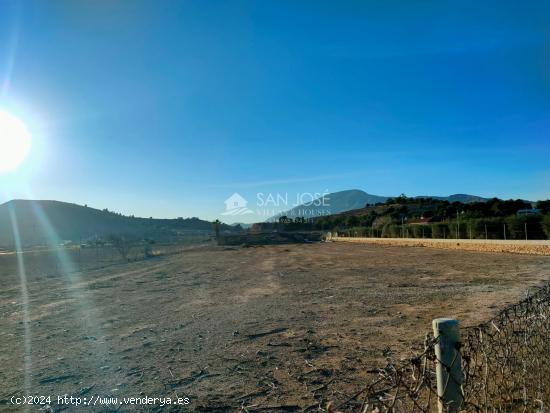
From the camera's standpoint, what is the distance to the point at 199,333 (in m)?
7.66

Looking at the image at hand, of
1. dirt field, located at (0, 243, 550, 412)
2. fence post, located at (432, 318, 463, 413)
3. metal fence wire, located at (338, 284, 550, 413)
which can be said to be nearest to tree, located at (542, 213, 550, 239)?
dirt field, located at (0, 243, 550, 412)

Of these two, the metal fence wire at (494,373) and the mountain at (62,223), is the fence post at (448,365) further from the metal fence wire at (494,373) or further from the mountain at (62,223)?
the mountain at (62,223)

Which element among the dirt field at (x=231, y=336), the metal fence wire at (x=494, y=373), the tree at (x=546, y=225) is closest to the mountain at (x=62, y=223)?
the tree at (x=546, y=225)

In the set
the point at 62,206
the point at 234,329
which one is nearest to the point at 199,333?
the point at 234,329

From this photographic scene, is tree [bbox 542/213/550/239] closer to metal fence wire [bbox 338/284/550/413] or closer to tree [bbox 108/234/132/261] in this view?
metal fence wire [bbox 338/284/550/413]

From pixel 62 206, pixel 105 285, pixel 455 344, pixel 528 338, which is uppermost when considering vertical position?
pixel 62 206

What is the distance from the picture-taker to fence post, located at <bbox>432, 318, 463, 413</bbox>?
2.21 m

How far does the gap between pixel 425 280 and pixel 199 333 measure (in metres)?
9.60

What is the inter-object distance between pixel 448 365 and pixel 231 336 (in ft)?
18.3

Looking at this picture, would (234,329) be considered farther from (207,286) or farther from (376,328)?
(207,286)

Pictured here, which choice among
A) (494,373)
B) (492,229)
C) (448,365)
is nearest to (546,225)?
(492,229)

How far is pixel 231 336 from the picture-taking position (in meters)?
7.35

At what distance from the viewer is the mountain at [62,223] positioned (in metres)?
89.6

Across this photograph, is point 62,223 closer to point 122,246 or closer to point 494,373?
point 122,246
